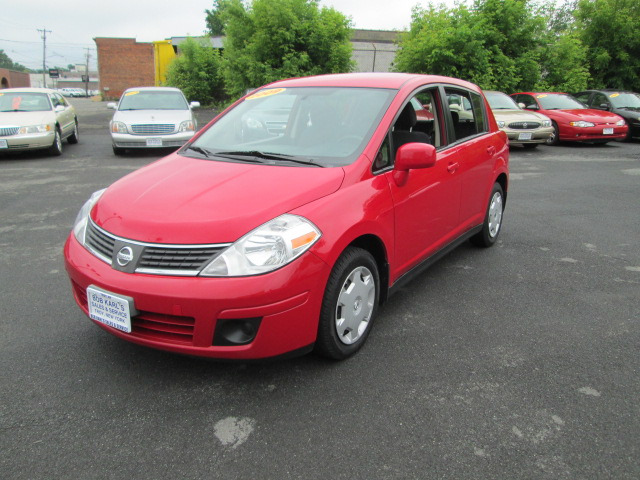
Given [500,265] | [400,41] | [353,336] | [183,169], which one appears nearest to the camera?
[353,336]

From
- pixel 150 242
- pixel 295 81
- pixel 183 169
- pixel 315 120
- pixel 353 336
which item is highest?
pixel 295 81

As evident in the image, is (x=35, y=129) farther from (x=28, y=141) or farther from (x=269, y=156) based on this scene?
(x=269, y=156)

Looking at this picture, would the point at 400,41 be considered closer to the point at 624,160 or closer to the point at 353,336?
the point at 624,160

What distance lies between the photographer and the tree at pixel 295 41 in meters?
18.0

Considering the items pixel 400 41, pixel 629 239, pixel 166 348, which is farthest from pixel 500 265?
pixel 400 41

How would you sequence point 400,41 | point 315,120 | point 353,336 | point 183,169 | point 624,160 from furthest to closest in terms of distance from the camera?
point 400,41, point 624,160, point 315,120, point 183,169, point 353,336

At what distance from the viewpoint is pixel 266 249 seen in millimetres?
2393

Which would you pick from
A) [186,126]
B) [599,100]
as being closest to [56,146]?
[186,126]

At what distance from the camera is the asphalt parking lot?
212cm

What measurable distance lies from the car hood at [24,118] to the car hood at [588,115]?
1198 cm

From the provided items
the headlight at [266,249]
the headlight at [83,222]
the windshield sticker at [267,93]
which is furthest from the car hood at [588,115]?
the headlight at [83,222]

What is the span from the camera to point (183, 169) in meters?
3.16

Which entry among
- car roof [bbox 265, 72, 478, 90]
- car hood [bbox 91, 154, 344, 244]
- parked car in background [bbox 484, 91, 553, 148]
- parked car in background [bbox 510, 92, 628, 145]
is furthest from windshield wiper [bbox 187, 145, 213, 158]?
parked car in background [bbox 510, 92, 628, 145]

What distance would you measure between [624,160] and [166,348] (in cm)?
1180
